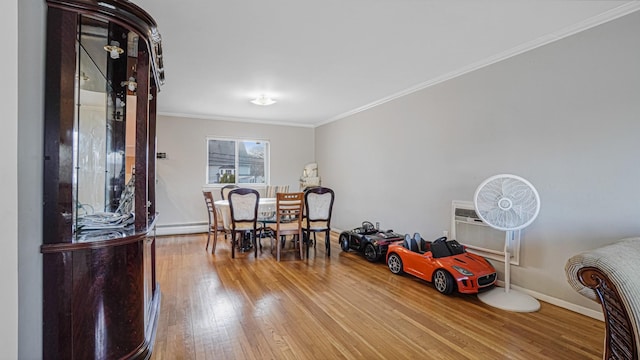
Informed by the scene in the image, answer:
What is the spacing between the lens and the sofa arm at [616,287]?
1.04 m

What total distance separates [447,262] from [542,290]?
86cm

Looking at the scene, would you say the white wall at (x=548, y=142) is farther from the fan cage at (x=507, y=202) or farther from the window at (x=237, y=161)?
the window at (x=237, y=161)

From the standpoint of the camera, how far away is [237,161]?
6645 millimetres

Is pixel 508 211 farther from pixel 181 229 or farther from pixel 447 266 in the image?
pixel 181 229

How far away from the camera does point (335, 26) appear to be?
252 centimetres

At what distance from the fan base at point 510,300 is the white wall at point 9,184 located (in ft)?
10.7

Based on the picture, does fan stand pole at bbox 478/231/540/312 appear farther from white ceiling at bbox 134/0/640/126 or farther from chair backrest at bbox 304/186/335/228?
chair backrest at bbox 304/186/335/228

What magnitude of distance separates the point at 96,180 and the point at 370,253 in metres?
3.21

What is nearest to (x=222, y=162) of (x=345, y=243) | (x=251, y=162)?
(x=251, y=162)

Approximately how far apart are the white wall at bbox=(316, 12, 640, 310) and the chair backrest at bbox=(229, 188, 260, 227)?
2.23 meters

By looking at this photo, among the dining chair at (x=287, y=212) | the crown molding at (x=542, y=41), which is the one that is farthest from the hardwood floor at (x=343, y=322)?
the crown molding at (x=542, y=41)

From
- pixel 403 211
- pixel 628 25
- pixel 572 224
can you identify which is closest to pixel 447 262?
pixel 572 224

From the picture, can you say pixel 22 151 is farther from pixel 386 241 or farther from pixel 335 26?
pixel 386 241

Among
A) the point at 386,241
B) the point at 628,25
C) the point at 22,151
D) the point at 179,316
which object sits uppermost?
the point at 628,25
